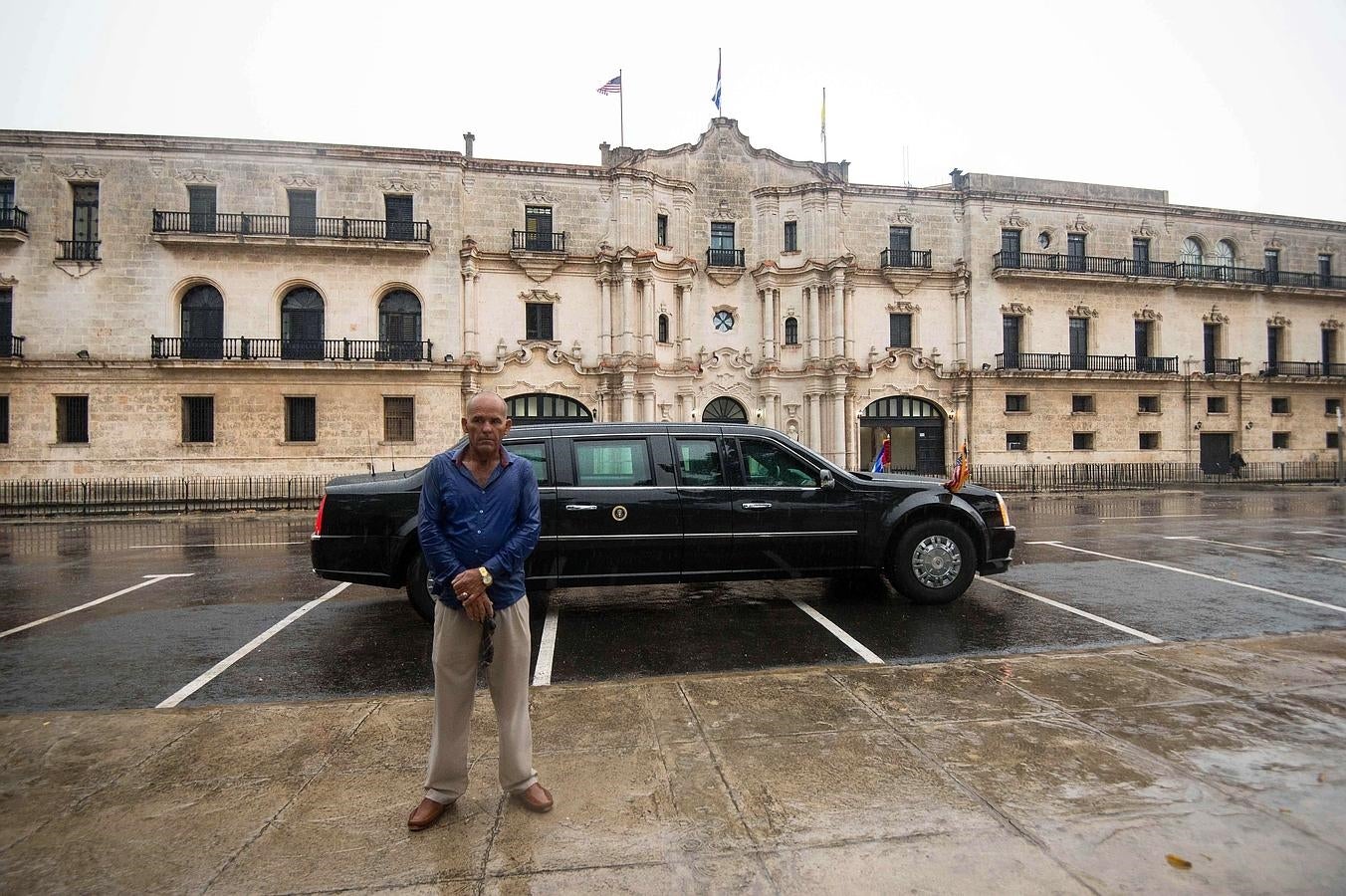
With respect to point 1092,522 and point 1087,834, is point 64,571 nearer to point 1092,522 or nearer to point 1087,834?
point 1087,834

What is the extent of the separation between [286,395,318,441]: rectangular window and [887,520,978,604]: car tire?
25.4m

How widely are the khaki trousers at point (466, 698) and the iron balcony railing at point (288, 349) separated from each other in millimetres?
25193

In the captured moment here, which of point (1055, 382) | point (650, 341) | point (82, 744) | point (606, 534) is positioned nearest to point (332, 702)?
point (82, 744)

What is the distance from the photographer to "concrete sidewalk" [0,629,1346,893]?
250 centimetres

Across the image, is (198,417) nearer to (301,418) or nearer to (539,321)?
(301,418)

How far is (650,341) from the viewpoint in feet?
91.3

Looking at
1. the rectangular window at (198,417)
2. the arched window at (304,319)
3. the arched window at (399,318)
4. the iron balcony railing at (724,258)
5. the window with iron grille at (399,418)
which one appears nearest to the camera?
the rectangular window at (198,417)

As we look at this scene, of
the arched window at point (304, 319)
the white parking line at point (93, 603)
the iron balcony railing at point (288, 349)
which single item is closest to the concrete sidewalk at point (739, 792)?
the white parking line at point (93, 603)

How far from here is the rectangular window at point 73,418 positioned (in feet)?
80.6

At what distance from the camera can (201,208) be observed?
2569 cm

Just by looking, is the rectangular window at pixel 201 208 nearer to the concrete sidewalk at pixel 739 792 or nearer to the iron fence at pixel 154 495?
→ the iron fence at pixel 154 495

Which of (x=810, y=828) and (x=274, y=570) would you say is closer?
(x=810, y=828)

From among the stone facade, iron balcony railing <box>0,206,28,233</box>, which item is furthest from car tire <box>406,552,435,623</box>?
iron balcony railing <box>0,206,28,233</box>

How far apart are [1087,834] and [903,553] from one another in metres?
4.12
